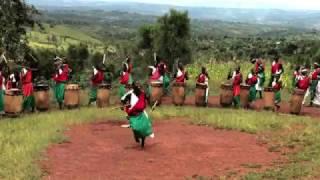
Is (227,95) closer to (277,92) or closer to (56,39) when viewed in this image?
(277,92)

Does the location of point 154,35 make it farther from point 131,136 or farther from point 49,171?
point 49,171

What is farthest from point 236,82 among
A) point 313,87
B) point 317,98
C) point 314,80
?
point 317,98

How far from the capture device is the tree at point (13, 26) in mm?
23062

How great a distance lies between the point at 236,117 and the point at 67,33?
3072 inches

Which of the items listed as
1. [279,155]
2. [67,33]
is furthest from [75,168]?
[67,33]

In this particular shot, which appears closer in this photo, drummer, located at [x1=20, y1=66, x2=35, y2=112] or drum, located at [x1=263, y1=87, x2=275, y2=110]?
drummer, located at [x1=20, y1=66, x2=35, y2=112]

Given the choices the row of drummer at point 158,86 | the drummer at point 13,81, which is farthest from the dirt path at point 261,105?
the drummer at point 13,81

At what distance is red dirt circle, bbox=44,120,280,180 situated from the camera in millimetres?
11758

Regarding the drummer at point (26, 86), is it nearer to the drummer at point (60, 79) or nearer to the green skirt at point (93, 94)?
the drummer at point (60, 79)

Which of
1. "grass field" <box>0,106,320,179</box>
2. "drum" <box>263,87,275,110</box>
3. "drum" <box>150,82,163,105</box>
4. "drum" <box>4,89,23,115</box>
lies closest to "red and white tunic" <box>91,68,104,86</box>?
"grass field" <box>0,106,320,179</box>

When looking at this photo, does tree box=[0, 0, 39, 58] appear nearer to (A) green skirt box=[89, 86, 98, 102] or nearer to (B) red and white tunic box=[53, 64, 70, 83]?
(B) red and white tunic box=[53, 64, 70, 83]

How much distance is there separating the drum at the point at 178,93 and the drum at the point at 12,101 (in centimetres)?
563

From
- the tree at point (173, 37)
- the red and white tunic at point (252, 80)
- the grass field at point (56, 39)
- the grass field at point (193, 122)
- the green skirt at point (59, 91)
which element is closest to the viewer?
the grass field at point (193, 122)

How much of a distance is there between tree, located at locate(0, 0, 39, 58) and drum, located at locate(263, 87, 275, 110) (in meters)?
9.51
